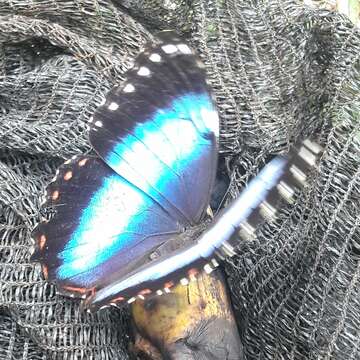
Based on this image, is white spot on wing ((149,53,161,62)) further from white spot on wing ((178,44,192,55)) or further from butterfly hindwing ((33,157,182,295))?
butterfly hindwing ((33,157,182,295))

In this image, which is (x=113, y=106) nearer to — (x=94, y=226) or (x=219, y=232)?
(x=94, y=226)

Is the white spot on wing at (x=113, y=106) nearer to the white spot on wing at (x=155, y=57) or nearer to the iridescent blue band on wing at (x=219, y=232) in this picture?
the white spot on wing at (x=155, y=57)

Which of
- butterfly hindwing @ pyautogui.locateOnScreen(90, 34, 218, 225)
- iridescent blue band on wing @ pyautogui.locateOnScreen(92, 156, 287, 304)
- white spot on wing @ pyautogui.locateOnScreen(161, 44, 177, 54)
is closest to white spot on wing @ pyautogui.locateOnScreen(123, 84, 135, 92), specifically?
butterfly hindwing @ pyautogui.locateOnScreen(90, 34, 218, 225)

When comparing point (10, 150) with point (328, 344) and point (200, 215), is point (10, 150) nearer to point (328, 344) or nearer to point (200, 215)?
point (200, 215)

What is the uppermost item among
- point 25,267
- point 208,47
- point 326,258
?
point 208,47

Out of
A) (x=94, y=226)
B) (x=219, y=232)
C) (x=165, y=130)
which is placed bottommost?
(x=94, y=226)

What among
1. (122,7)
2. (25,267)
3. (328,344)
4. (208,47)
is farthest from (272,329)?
(122,7)

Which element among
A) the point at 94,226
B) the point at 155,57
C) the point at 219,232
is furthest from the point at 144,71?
the point at 219,232

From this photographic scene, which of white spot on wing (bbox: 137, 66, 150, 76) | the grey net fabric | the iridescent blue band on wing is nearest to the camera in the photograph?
the iridescent blue band on wing
